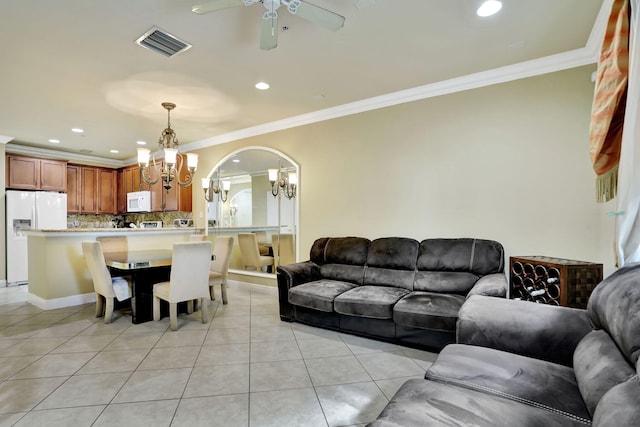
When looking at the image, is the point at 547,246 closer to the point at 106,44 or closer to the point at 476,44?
the point at 476,44

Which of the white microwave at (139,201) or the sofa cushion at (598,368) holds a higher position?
the white microwave at (139,201)

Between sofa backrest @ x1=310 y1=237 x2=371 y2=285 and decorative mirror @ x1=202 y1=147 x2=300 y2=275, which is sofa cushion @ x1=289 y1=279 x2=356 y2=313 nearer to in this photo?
sofa backrest @ x1=310 y1=237 x2=371 y2=285

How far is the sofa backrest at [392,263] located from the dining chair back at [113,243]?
3810 millimetres

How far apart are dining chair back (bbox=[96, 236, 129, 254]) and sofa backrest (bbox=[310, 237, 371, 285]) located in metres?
3.06

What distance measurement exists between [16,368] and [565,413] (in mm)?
3598

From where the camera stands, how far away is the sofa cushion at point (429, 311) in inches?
98.4

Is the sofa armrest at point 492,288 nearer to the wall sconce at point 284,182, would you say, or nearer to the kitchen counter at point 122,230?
the wall sconce at point 284,182

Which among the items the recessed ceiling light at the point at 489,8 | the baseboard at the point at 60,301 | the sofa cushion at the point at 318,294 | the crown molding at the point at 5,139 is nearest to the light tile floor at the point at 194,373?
the sofa cushion at the point at 318,294

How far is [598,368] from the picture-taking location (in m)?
1.15

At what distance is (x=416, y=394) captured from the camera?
1.25 metres

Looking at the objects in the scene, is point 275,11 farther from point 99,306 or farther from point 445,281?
point 99,306

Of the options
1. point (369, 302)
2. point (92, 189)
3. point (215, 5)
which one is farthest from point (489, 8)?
point (92, 189)

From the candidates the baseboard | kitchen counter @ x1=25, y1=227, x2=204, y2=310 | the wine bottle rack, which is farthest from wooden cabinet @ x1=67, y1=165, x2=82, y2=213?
the wine bottle rack

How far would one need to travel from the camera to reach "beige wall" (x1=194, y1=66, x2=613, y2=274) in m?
2.88
